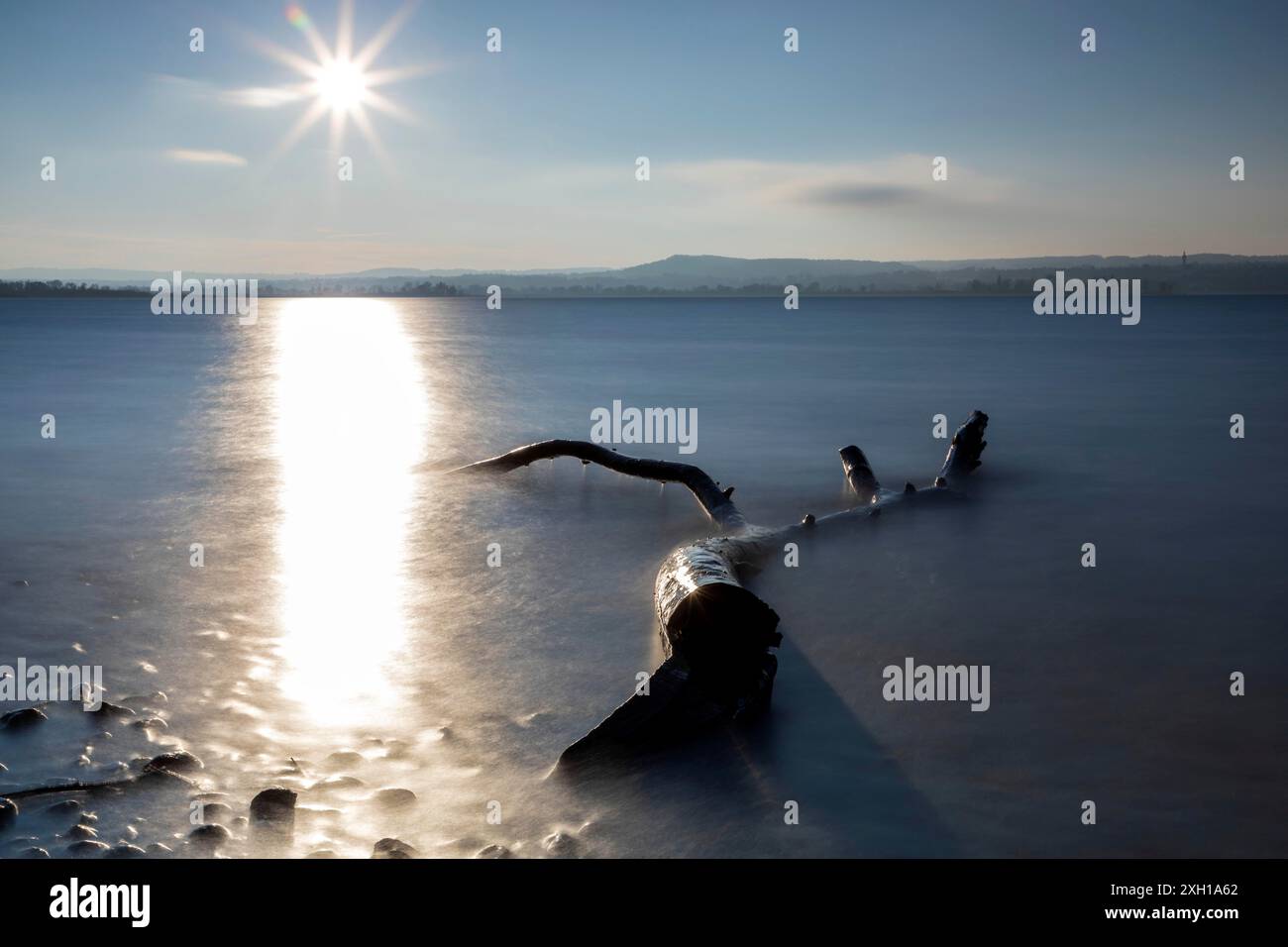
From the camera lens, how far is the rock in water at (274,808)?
16.8ft

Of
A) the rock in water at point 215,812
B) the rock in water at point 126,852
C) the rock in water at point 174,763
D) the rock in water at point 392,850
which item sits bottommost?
the rock in water at point 392,850

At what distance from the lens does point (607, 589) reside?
963 cm

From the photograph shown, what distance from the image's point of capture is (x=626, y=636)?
8242 mm

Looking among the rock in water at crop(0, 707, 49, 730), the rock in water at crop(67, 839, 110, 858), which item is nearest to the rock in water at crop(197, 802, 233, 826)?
the rock in water at crop(67, 839, 110, 858)

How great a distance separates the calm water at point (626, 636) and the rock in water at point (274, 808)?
11 cm

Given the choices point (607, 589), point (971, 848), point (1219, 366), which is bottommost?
point (971, 848)

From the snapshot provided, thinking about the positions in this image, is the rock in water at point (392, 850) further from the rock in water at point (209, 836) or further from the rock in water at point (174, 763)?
the rock in water at point (174, 763)

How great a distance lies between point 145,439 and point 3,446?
7.60 ft

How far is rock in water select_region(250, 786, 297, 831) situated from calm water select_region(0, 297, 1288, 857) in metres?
0.11

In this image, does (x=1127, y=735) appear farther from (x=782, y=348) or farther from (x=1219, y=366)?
(x=782, y=348)

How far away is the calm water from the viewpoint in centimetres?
547

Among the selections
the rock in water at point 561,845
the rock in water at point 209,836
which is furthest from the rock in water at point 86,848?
the rock in water at point 561,845

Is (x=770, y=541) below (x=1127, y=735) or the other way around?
the other way around
